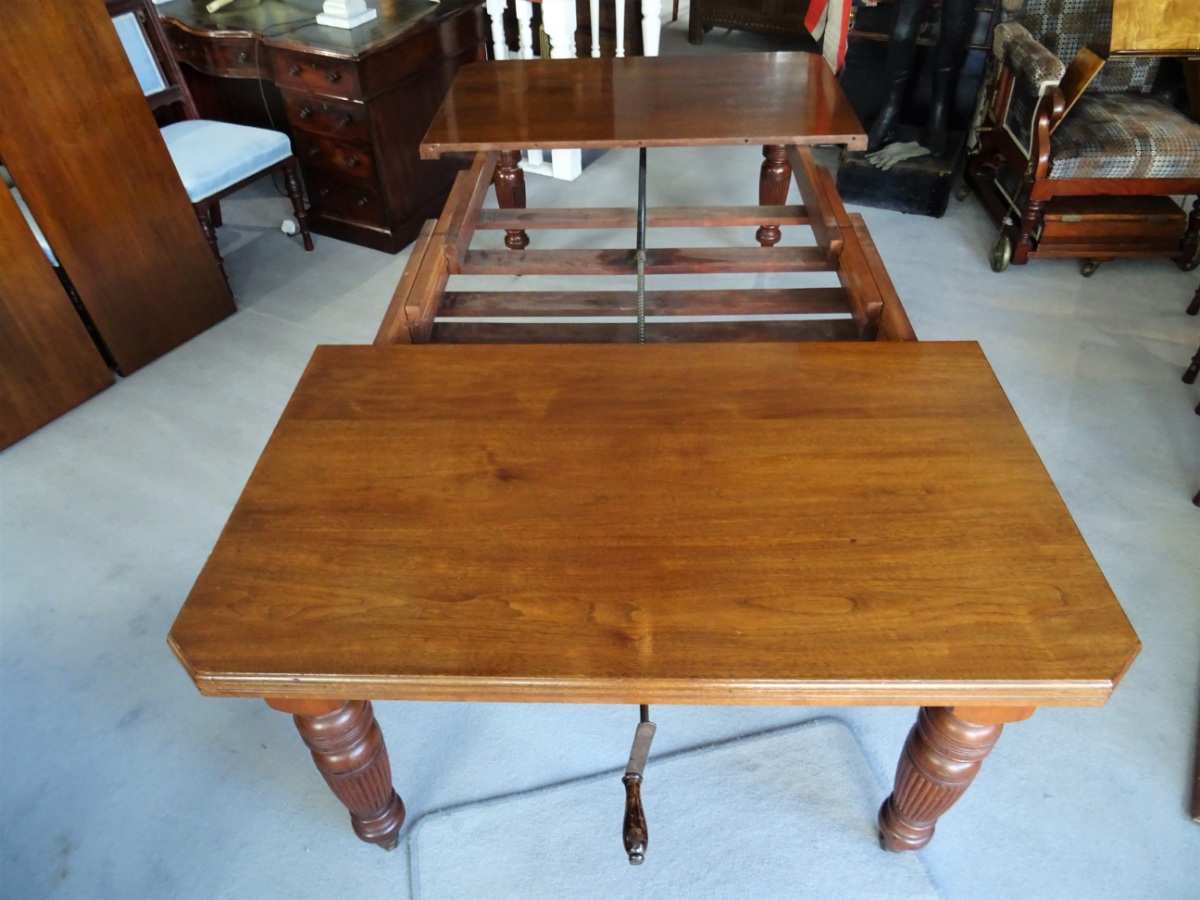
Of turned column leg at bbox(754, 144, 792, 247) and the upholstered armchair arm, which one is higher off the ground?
the upholstered armchair arm

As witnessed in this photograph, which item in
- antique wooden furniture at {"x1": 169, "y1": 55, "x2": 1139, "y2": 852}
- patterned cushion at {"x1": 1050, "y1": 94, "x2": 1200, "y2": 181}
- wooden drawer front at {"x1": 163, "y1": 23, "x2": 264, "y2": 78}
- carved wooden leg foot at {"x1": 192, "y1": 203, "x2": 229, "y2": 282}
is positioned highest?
antique wooden furniture at {"x1": 169, "y1": 55, "x2": 1139, "y2": 852}

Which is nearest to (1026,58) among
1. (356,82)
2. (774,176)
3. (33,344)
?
(774,176)

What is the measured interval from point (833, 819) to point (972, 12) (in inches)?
124

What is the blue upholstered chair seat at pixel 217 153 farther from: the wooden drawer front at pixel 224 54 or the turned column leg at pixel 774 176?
the turned column leg at pixel 774 176

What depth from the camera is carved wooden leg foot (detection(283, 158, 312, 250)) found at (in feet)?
9.61

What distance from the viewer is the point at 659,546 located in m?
0.96

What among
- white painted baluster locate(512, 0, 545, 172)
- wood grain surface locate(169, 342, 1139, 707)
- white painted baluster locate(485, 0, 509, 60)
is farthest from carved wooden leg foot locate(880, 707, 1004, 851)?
white painted baluster locate(485, 0, 509, 60)

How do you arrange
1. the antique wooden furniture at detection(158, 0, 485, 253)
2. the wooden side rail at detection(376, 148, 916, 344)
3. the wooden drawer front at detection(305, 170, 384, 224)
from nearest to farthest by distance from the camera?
the wooden side rail at detection(376, 148, 916, 344) < the antique wooden furniture at detection(158, 0, 485, 253) < the wooden drawer front at detection(305, 170, 384, 224)

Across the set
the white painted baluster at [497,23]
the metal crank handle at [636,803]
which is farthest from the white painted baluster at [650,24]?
the metal crank handle at [636,803]

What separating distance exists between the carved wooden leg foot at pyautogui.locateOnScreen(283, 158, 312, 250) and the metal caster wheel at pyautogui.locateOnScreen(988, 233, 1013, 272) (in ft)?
8.23

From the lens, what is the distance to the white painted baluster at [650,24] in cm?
322

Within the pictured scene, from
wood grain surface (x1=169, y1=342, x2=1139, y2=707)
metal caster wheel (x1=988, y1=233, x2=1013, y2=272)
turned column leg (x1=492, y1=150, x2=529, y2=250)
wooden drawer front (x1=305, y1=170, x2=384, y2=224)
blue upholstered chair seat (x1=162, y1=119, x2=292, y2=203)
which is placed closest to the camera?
wood grain surface (x1=169, y1=342, x2=1139, y2=707)

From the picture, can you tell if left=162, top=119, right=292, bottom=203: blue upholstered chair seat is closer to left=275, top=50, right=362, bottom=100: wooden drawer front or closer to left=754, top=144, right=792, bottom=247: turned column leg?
left=275, top=50, right=362, bottom=100: wooden drawer front

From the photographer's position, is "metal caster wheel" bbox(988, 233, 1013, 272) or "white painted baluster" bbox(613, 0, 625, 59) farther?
"white painted baluster" bbox(613, 0, 625, 59)
